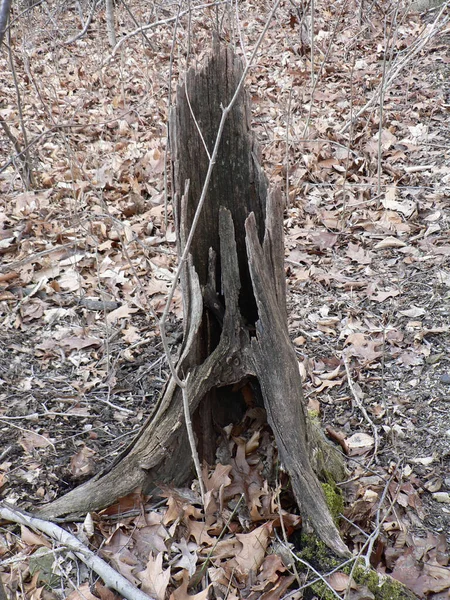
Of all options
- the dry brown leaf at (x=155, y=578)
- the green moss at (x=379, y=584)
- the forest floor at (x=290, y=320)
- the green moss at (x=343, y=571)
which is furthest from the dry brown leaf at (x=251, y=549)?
the green moss at (x=379, y=584)

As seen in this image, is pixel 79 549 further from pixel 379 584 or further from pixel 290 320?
pixel 290 320

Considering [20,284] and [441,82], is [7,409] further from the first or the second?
[441,82]

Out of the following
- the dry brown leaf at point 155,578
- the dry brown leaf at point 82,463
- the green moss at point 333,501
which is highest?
the dry brown leaf at point 82,463

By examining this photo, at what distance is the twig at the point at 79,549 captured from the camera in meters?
2.41

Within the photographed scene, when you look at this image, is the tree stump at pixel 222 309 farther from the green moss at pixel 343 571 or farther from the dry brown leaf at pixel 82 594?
the dry brown leaf at pixel 82 594

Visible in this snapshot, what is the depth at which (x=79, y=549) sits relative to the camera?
2555mm

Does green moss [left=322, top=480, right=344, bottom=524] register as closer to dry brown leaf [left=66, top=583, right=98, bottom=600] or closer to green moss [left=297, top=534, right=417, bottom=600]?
green moss [left=297, top=534, right=417, bottom=600]

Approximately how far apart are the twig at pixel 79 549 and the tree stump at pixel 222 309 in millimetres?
87

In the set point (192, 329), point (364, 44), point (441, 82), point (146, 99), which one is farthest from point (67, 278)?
point (364, 44)

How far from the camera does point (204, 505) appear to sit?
2.62 meters

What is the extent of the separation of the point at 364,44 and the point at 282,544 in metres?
7.65

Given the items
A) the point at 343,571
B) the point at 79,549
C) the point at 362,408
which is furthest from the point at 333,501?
the point at 79,549

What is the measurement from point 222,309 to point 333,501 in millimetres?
1006

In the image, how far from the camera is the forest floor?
2611 mm
